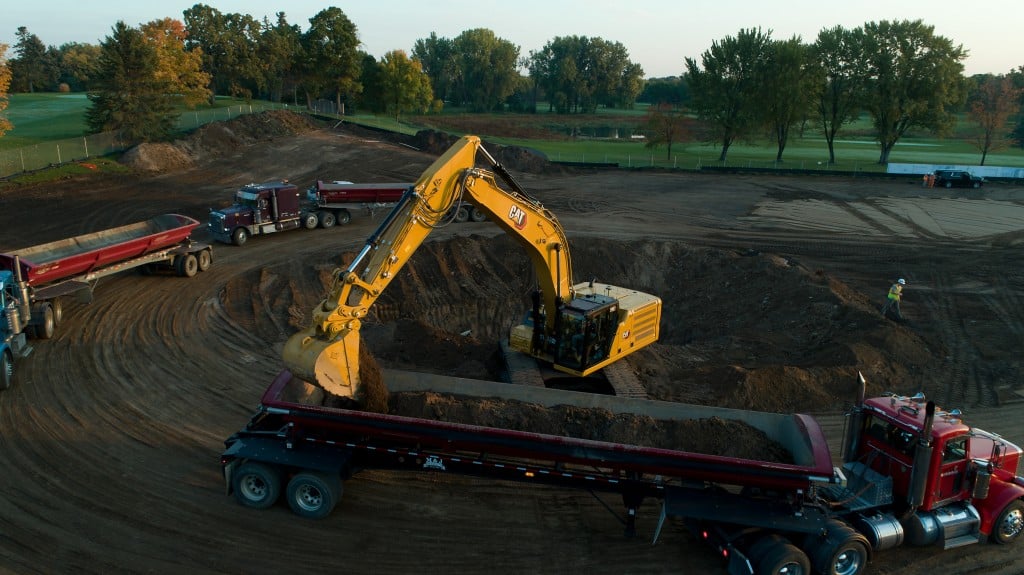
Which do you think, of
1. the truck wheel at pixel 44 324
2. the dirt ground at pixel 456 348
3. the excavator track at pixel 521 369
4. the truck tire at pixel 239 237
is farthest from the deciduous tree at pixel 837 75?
the truck wheel at pixel 44 324

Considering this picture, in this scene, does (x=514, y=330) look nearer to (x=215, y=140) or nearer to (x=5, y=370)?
(x=5, y=370)

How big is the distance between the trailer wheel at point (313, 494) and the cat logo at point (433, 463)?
1.45 m

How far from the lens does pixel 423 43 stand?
11969 centimetres

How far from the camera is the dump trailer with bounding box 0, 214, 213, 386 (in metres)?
16.6

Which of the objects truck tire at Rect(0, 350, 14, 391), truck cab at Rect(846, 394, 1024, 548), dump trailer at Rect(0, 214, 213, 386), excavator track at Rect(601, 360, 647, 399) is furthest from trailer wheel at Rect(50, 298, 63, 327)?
truck cab at Rect(846, 394, 1024, 548)

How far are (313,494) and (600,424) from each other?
4874 mm

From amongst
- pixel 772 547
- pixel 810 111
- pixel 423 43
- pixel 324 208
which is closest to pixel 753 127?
pixel 810 111

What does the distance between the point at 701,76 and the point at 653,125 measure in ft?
18.1

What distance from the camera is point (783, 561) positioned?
9.50 m

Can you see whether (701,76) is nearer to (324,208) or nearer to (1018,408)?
(324,208)

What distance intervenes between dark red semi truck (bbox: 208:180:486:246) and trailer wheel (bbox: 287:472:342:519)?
1697 centimetres

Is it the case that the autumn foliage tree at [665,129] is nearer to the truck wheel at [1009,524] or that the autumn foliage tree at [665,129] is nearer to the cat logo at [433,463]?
the truck wheel at [1009,524]

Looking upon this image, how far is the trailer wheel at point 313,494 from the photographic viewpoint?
10969 millimetres

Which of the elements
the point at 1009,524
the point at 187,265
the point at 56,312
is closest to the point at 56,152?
the point at 187,265
